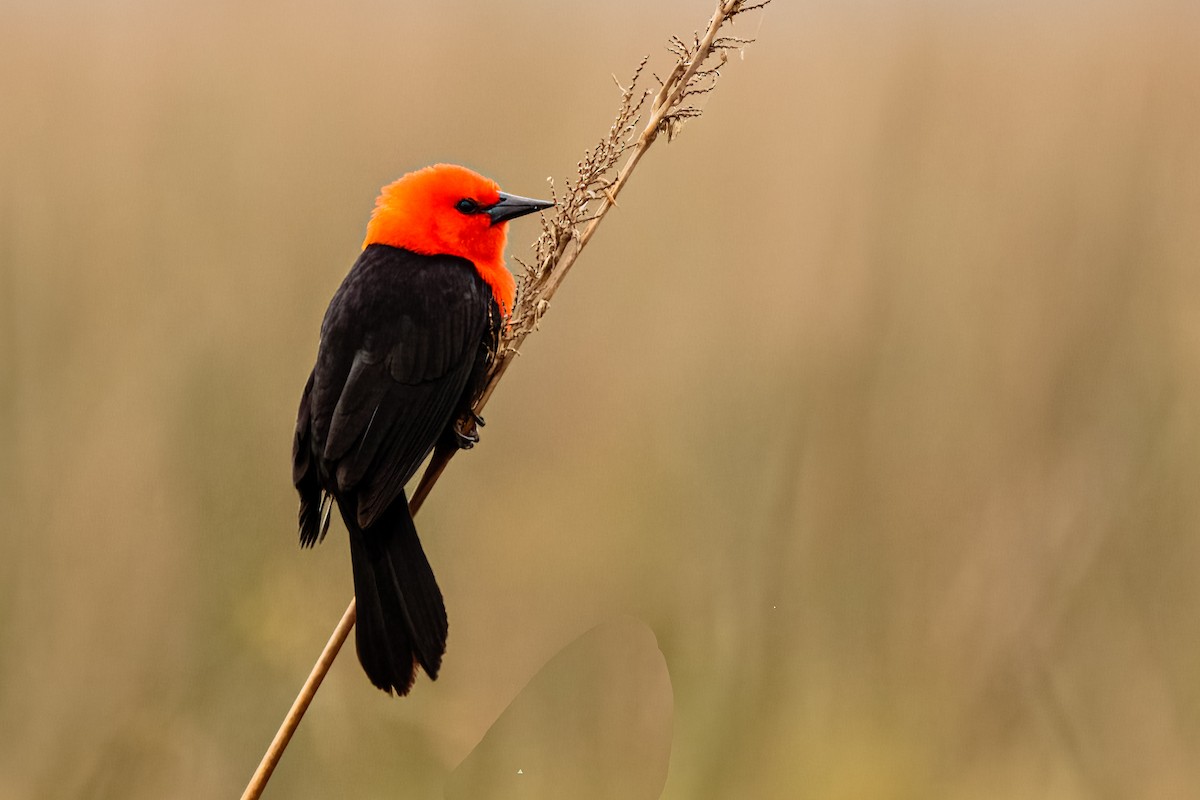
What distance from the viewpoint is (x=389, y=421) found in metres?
1.63

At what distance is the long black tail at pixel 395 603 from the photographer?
1556 millimetres

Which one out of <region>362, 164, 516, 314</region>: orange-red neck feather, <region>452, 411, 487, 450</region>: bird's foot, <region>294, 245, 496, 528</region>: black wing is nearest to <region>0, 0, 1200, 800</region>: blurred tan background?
<region>362, 164, 516, 314</region>: orange-red neck feather

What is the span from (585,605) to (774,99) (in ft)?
5.64

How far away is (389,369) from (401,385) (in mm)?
39

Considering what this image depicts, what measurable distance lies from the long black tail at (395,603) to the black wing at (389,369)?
8 centimetres

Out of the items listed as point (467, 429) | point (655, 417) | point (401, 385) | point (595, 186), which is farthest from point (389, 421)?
point (655, 417)

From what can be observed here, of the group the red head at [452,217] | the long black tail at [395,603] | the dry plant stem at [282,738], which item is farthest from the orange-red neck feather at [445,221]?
the dry plant stem at [282,738]

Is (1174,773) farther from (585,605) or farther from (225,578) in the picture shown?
(225,578)

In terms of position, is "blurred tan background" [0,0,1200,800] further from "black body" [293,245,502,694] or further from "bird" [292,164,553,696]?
"black body" [293,245,502,694]

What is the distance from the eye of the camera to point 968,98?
299 centimetres

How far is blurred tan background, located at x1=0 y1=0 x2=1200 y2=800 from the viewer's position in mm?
2100

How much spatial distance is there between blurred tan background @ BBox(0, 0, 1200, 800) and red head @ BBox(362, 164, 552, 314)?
0.21 metres

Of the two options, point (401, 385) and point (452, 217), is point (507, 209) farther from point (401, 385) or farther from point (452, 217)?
point (401, 385)

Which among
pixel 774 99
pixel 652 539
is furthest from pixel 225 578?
pixel 774 99
